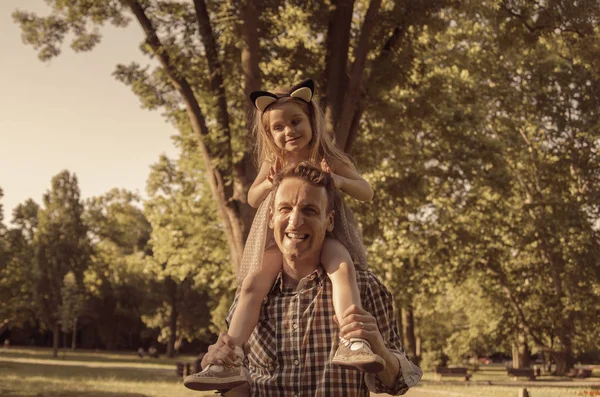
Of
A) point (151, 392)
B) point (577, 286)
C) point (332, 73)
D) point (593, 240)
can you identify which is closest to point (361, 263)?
point (332, 73)

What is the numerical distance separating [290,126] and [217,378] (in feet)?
4.77

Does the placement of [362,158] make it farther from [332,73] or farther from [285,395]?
[285,395]

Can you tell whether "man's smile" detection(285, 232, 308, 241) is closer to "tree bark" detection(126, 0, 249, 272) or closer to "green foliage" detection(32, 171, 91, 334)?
"tree bark" detection(126, 0, 249, 272)

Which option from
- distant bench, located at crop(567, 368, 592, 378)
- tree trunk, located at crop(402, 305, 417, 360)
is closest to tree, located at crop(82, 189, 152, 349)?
tree trunk, located at crop(402, 305, 417, 360)

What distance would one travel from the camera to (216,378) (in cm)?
258

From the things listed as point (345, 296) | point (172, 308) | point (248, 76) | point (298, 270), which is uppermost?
point (248, 76)

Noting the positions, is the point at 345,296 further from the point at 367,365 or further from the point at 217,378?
the point at 217,378

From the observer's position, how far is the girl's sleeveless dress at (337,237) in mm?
3061

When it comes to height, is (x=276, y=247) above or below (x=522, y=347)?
below

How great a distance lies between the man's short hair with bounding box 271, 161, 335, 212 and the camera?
288 cm

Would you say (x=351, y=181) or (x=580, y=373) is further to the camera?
(x=580, y=373)

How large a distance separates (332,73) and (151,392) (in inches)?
435

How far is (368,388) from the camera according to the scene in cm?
281

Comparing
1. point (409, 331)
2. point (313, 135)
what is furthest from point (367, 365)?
point (409, 331)
